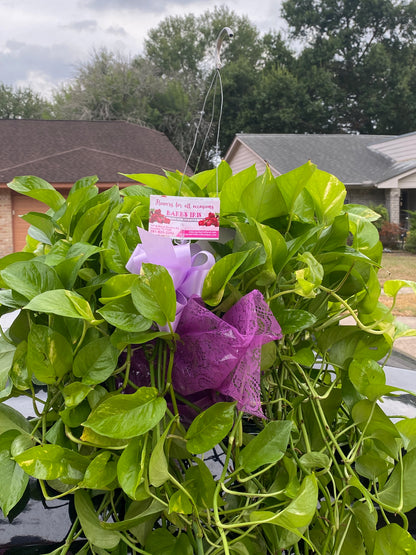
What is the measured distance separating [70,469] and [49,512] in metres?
0.44

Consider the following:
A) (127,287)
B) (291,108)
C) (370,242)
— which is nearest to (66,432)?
(127,287)

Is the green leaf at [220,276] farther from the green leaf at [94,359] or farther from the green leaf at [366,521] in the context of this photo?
the green leaf at [366,521]

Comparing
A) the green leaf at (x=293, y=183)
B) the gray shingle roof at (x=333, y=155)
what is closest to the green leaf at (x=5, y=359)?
the green leaf at (x=293, y=183)

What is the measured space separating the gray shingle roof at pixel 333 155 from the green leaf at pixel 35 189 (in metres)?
20.7

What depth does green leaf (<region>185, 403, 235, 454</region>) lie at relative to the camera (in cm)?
78

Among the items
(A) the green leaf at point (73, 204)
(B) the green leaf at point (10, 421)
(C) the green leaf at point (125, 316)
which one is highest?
(A) the green leaf at point (73, 204)

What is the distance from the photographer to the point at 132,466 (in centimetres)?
76

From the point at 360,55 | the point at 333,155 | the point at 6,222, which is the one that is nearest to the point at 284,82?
the point at 360,55

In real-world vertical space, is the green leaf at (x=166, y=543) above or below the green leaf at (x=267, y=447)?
below

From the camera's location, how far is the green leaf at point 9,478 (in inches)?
32.1

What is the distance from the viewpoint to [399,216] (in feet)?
72.8

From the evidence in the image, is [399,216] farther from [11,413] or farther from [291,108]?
[11,413]

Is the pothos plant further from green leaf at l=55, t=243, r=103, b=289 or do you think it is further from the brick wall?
the brick wall

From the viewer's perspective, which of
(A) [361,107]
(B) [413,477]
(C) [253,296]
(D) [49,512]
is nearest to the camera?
(C) [253,296]
